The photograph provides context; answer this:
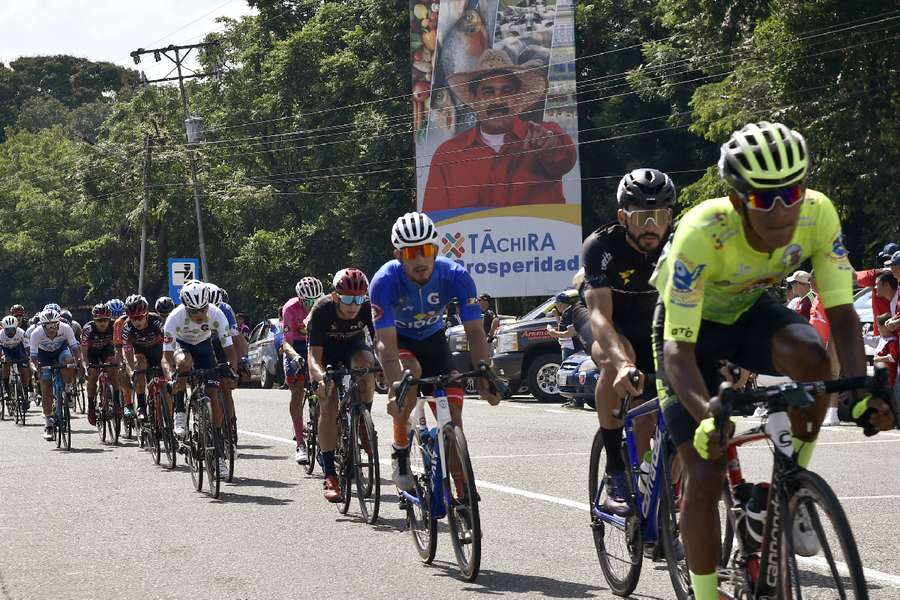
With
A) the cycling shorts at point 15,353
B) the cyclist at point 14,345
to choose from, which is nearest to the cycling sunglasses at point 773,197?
the cyclist at point 14,345

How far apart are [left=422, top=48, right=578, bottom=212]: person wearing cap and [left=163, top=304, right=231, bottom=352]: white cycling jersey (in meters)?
24.0

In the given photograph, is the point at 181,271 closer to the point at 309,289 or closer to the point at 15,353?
the point at 15,353

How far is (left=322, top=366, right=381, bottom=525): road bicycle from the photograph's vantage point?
33.1ft

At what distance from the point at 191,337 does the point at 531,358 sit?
10971 millimetres

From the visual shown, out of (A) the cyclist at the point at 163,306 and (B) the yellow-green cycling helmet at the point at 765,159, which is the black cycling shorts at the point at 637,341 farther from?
(A) the cyclist at the point at 163,306

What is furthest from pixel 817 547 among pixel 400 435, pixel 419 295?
pixel 400 435

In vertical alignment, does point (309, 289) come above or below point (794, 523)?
above

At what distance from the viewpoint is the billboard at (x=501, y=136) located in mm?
37688

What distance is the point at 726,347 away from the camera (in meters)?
5.42

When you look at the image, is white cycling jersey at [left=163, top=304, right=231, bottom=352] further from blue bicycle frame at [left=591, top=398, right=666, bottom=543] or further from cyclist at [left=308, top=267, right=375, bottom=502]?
blue bicycle frame at [left=591, top=398, right=666, bottom=543]

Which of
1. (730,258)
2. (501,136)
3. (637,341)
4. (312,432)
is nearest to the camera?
(730,258)

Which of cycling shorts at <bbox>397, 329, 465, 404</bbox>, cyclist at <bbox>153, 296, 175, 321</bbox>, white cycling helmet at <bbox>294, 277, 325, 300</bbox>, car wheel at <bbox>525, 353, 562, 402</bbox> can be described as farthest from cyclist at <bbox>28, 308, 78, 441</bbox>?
cycling shorts at <bbox>397, 329, 465, 404</bbox>

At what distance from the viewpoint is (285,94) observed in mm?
54844

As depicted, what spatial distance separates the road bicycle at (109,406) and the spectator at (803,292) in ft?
28.7
